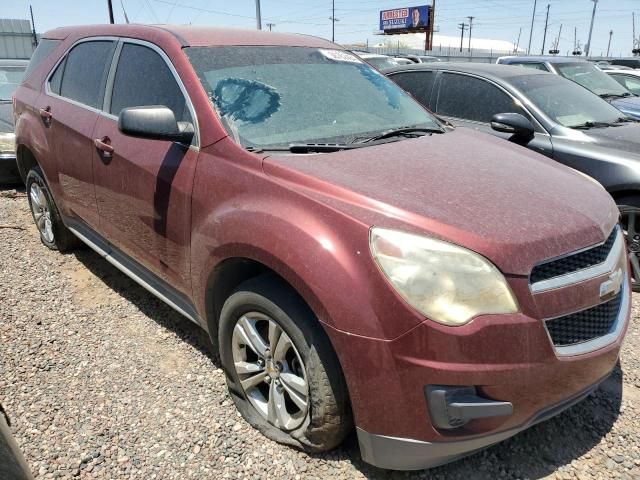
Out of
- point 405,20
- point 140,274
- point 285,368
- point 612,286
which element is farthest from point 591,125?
point 405,20

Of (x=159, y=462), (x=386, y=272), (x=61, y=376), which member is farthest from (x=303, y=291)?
(x=61, y=376)

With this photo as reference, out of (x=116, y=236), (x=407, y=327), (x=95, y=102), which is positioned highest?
(x=95, y=102)

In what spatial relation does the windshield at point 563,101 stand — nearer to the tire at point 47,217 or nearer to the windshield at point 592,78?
the windshield at point 592,78

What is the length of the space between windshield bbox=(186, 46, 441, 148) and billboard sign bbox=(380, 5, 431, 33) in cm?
5376

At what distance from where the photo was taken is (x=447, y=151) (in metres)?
2.64

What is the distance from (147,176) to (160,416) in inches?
47.2

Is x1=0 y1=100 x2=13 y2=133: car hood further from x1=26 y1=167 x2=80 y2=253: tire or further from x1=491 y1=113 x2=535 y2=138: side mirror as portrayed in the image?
x1=491 y1=113 x2=535 y2=138: side mirror

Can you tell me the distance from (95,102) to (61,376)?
5.53 feet

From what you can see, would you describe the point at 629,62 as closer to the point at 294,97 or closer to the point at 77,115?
the point at 294,97

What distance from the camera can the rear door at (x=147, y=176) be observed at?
260cm

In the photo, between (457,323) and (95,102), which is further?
(95,102)

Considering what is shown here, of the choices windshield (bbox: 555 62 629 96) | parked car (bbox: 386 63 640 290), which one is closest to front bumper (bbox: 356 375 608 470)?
parked car (bbox: 386 63 640 290)

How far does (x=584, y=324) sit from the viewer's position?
1.97 meters

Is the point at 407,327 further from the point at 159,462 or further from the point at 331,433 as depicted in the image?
the point at 159,462
